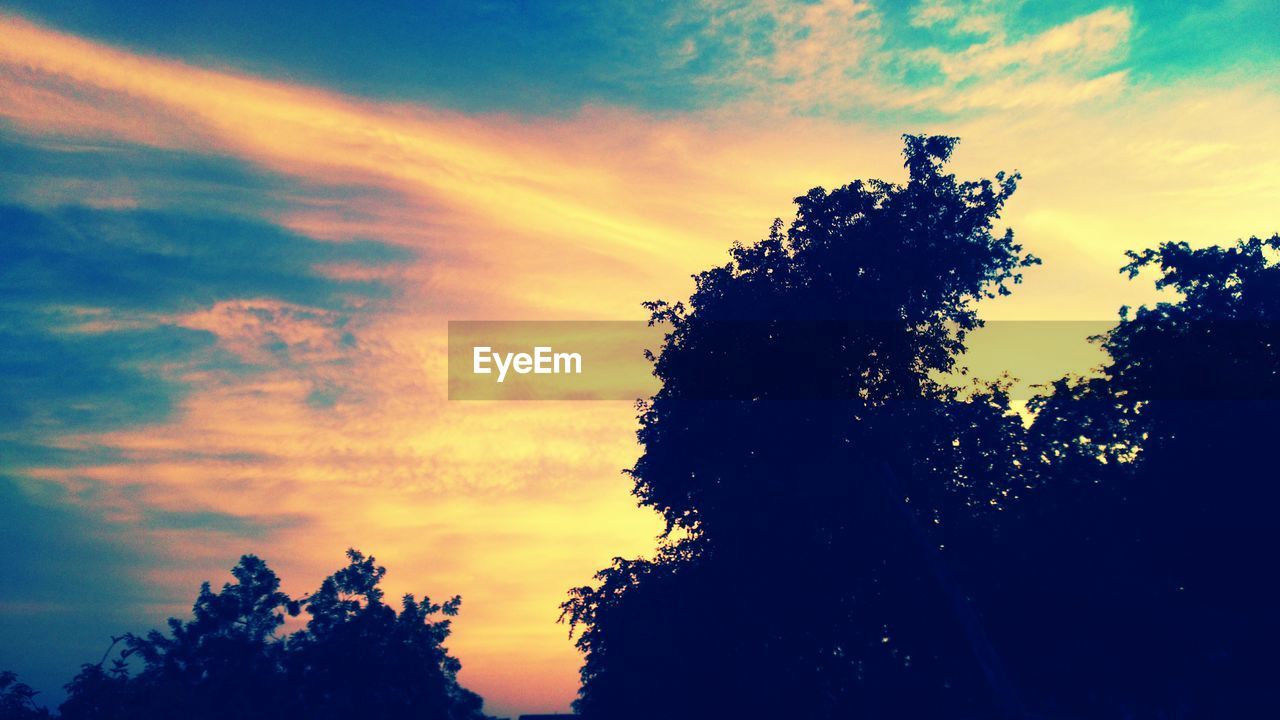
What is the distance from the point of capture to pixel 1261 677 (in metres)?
23.3

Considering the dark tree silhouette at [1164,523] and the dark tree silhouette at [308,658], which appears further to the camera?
the dark tree silhouette at [308,658]

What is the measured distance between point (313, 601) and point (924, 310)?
2208 inches

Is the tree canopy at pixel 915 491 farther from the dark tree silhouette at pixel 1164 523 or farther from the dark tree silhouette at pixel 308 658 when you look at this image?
the dark tree silhouette at pixel 308 658

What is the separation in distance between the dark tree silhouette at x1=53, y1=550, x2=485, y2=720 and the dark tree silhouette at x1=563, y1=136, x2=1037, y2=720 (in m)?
42.2

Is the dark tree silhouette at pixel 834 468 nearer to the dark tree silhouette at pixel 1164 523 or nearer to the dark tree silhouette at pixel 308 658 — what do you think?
the dark tree silhouette at pixel 1164 523

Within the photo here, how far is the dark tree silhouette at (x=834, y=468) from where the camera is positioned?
26156 mm

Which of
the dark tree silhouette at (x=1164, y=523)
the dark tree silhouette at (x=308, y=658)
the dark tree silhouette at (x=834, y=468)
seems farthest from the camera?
the dark tree silhouette at (x=308, y=658)

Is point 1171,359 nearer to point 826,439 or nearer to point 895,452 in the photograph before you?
point 895,452

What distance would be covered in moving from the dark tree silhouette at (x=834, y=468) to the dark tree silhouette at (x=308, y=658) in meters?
42.2

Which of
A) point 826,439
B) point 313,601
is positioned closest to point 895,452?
point 826,439

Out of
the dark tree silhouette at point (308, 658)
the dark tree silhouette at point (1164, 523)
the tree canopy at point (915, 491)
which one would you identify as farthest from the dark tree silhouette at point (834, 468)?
the dark tree silhouette at point (308, 658)

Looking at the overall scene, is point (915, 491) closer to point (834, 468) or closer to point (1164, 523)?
point (834, 468)

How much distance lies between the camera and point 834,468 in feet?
88.0

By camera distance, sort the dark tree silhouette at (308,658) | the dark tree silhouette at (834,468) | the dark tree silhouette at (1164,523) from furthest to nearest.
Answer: the dark tree silhouette at (308,658), the dark tree silhouette at (834,468), the dark tree silhouette at (1164,523)
